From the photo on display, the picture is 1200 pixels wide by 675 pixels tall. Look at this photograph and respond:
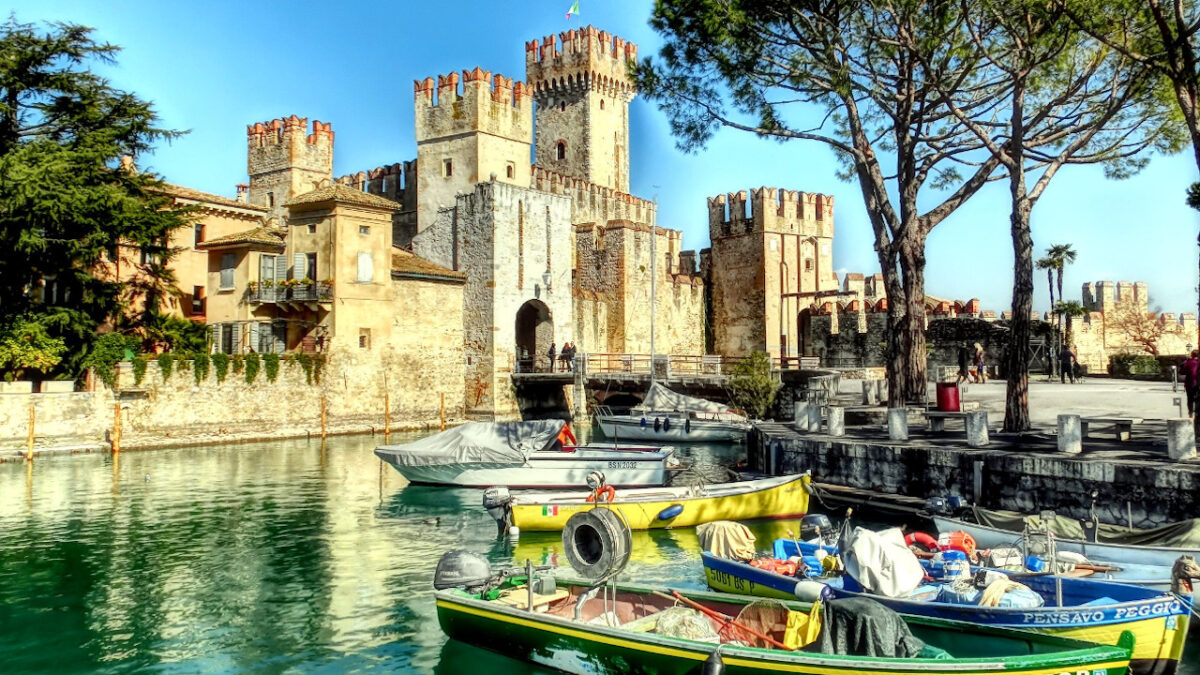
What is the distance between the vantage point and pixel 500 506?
49.8 ft

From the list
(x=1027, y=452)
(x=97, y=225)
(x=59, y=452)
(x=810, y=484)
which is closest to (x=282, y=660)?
(x=810, y=484)

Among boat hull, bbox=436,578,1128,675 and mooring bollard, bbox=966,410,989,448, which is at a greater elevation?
mooring bollard, bbox=966,410,989,448

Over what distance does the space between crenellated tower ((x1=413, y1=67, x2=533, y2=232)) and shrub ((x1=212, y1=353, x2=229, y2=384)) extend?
14.4 meters

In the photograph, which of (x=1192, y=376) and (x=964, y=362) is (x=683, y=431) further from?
(x=1192, y=376)

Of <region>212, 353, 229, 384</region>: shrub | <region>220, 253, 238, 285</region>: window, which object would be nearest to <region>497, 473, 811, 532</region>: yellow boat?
<region>212, 353, 229, 384</region>: shrub

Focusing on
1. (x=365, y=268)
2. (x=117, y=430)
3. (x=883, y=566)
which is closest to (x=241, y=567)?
(x=883, y=566)

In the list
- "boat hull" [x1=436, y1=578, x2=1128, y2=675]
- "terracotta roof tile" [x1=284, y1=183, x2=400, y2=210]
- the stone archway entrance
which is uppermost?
"terracotta roof tile" [x1=284, y1=183, x2=400, y2=210]

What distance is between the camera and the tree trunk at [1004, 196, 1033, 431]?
15.9 meters

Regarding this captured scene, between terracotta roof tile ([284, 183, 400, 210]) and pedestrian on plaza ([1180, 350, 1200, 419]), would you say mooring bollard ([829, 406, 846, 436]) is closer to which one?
pedestrian on plaza ([1180, 350, 1200, 419])

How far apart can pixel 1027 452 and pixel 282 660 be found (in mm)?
10591

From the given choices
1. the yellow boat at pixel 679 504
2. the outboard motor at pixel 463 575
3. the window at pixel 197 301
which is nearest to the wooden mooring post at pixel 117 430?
the window at pixel 197 301

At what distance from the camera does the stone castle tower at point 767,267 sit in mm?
43281

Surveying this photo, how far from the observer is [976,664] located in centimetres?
665

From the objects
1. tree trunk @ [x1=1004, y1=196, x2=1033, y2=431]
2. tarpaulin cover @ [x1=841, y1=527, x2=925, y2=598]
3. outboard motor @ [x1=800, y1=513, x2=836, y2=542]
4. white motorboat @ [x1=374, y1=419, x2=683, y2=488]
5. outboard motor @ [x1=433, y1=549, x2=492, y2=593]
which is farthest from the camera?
white motorboat @ [x1=374, y1=419, x2=683, y2=488]
